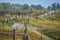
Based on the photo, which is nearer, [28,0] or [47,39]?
Answer: [47,39]

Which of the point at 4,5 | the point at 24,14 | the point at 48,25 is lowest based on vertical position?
the point at 48,25

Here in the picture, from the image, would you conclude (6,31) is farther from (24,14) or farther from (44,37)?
(44,37)

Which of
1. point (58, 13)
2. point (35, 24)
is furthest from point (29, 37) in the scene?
point (58, 13)

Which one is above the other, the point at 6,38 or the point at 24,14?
the point at 24,14

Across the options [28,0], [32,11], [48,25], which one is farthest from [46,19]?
[28,0]

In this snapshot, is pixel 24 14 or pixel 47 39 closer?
pixel 47 39

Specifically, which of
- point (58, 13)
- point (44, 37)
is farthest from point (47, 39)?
point (58, 13)

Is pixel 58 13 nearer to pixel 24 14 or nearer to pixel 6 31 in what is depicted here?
pixel 24 14

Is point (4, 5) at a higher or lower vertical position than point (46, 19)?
higher

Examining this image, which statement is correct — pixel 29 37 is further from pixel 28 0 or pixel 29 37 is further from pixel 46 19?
pixel 28 0

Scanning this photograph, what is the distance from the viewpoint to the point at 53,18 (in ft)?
10.2

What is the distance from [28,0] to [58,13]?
2.43 feet

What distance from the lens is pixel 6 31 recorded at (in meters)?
3.13

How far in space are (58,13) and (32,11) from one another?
1.90 ft
